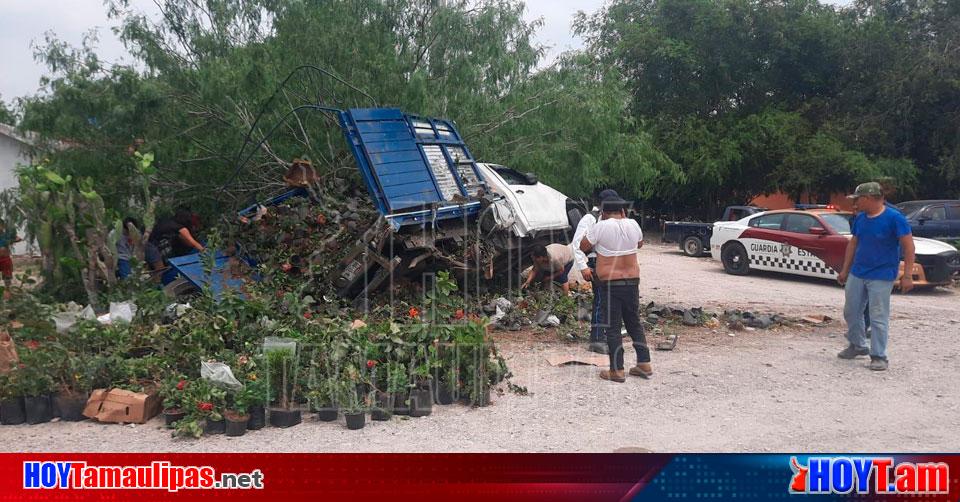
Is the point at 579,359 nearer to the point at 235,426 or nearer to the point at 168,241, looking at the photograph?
the point at 235,426

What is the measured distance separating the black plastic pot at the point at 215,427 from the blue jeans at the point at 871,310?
5.53m

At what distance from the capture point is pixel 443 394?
548 cm

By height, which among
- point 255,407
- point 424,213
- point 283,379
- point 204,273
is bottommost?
point 255,407

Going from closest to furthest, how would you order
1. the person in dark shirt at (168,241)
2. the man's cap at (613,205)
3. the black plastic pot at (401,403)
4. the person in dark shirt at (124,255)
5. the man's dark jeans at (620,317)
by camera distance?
the black plastic pot at (401,403) → the man's dark jeans at (620,317) → the man's cap at (613,205) → the person in dark shirt at (124,255) → the person in dark shirt at (168,241)

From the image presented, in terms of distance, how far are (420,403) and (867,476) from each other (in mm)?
2899

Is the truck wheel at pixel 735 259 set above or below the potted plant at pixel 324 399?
above

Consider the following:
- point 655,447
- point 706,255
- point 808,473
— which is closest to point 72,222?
point 655,447

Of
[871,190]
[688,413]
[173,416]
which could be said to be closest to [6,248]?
[173,416]

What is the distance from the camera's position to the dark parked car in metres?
14.6

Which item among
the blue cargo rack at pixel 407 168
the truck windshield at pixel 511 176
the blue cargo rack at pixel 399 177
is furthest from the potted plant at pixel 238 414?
the truck windshield at pixel 511 176

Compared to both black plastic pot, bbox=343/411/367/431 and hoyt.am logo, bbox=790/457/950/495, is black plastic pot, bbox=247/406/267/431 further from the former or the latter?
hoyt.am logo, bbox=790/457/950/495

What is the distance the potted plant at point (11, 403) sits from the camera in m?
5.04

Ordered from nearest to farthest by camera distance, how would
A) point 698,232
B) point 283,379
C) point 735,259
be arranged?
point 283,379, point 735,259, point 698,232

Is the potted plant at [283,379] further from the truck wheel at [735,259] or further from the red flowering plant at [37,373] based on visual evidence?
the truck wheel at [735,259]
